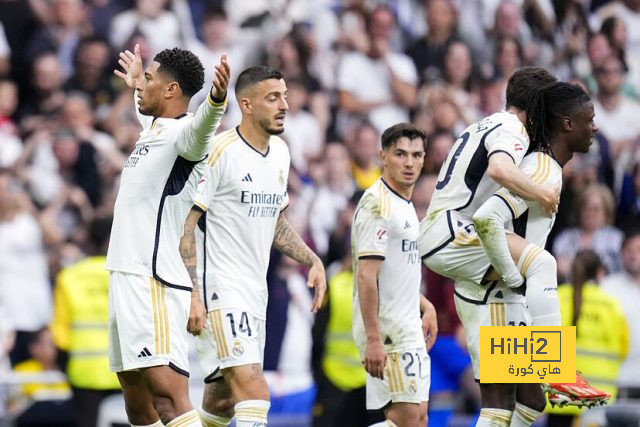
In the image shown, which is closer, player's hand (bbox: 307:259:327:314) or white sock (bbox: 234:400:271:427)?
white sock (bbox: 234:400:271:427)

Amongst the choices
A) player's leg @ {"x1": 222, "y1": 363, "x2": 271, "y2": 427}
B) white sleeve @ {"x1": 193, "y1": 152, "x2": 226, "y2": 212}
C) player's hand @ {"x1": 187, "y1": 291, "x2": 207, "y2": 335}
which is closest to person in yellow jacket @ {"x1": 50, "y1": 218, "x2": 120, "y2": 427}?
white sleeve @ {"x1": 193, "y1": 152, "x2": 226, "y2": 212}

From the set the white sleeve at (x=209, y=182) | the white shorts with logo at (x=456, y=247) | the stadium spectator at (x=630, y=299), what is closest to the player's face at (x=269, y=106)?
the white sleeve at (x=209, y=182)

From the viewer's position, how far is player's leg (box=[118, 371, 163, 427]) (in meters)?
8.66

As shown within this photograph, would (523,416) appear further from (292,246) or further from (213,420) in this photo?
(213,420)

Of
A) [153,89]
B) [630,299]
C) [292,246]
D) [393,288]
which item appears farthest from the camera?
[630,299]

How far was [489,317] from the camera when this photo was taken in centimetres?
941

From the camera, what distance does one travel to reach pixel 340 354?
1284 centimetres

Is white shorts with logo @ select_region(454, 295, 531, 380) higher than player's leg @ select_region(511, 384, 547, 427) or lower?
higher

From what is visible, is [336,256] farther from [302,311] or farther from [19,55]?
[19,55]

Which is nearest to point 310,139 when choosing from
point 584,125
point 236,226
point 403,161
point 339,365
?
point 339,365

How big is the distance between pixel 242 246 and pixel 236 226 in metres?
0.15

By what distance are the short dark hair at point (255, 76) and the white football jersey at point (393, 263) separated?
127 cm

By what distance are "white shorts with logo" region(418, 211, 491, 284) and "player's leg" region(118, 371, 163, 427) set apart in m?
2.22

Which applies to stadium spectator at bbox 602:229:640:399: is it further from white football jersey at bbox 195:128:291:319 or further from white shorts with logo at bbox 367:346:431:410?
white football jersey at bbox 195:128:291:319
